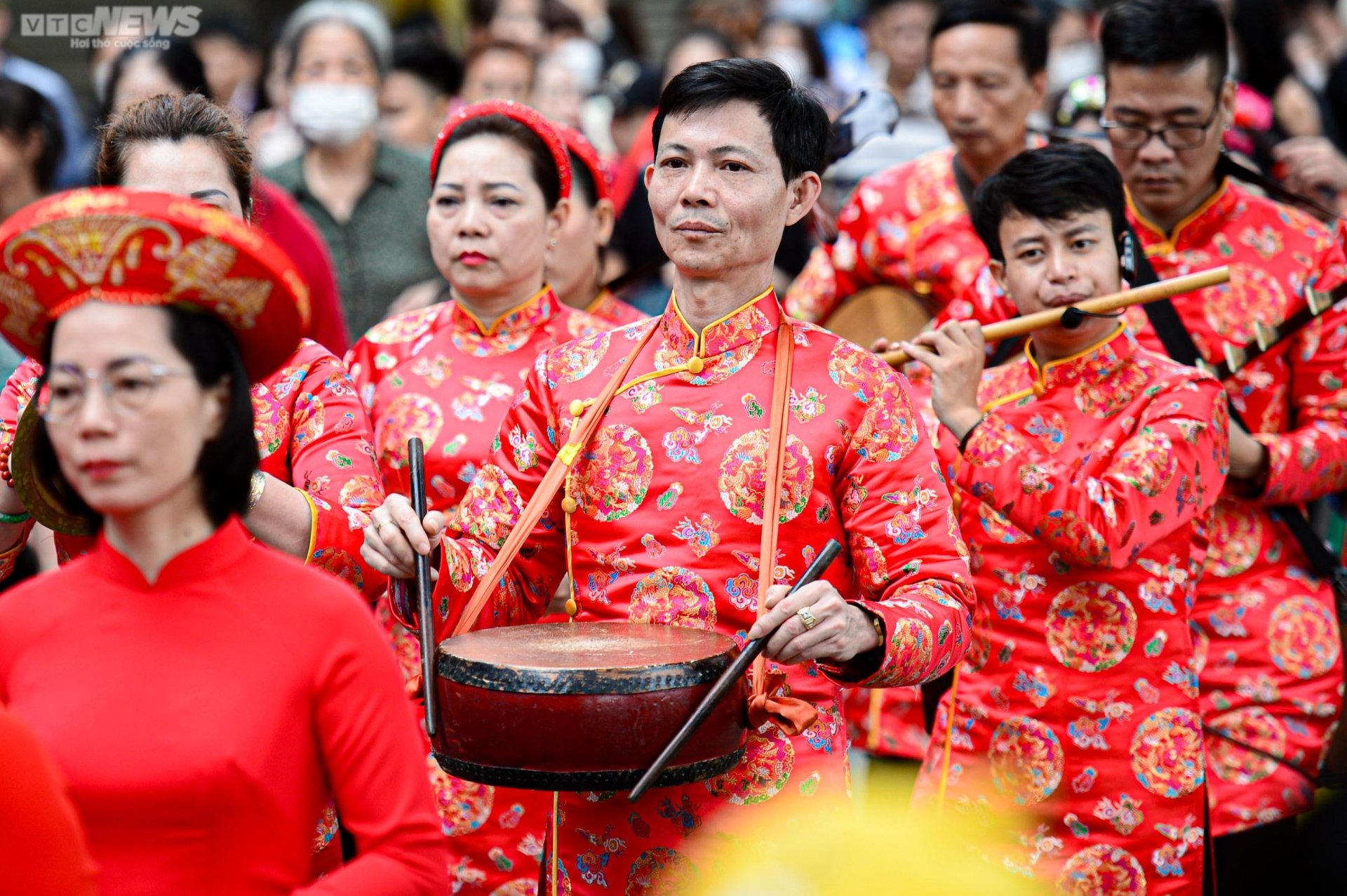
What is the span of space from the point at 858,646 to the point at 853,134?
2.72 m

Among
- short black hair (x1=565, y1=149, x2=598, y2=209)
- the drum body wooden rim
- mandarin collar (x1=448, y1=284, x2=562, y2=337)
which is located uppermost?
short black hair (x1=565, y1=149, x2=598, y2=209)

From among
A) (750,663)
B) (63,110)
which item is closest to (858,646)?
(750,663)

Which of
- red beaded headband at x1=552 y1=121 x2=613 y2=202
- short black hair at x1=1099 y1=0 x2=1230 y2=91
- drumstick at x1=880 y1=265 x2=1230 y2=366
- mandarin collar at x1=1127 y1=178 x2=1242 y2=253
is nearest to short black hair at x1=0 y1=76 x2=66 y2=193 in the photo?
red beaded headband at x1=552 y1=121 x2=613 y2=202

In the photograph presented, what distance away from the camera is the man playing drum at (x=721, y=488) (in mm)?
2760

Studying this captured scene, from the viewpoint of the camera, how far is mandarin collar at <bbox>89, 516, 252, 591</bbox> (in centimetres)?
206

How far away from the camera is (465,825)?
3.64 m

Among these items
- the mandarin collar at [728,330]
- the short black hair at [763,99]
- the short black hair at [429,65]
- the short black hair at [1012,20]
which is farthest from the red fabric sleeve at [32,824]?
the short black hair at [429,65]

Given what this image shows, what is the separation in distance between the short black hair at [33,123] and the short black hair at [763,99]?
3.39m

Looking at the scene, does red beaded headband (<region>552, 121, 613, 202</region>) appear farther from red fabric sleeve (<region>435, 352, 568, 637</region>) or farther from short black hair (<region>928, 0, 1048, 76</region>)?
red fabric sleeve (<region>435, 352, 568, 637</region>)

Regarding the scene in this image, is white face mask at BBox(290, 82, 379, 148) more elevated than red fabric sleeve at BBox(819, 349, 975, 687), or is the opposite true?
white face mask at BBox(290, 82, 379, 148)

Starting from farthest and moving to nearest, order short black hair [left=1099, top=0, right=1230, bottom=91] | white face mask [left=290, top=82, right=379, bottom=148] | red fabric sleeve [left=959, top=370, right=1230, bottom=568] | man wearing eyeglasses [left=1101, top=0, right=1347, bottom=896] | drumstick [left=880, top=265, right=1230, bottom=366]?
white face mask [left=290, top=82, right=379, bottom=148] < short black hair [left=1099, top=0, right=1230, bottom=91] < man wearing eyeglasses [left=1101, top=0, right=1347, bottom=896] < drumstick [left=880, top=265, right=1230, bottom=366] < red fabric sleeve [left=959, top=370, right=1230, bottom=568]

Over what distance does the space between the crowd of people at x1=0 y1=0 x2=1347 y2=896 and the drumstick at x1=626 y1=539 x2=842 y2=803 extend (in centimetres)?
2

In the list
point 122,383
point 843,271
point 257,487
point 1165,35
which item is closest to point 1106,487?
point 1165,35

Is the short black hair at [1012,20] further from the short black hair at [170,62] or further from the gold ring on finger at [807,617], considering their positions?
the gold ring on finger at [807,617]
